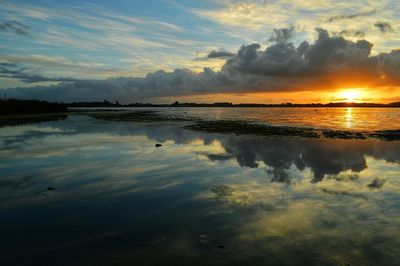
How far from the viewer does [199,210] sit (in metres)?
12.2

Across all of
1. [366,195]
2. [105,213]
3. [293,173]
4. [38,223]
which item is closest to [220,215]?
[105,213]

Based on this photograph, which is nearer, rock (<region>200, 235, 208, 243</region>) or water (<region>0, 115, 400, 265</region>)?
water (<region>0, 115, 400, 265</region>)

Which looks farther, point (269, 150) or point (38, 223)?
point (269, 150)

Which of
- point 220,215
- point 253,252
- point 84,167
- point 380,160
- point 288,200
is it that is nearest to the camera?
point 253,252

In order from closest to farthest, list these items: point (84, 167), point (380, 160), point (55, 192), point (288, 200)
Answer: point (288, 200)
point (55, 192)
point (84, 167)
point (380, 160)

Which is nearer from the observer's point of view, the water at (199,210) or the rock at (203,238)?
the water at (199,210)

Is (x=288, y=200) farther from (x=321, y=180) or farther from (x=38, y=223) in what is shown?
(x=38, y=223)

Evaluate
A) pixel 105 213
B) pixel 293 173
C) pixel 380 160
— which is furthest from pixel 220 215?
pixel 380 160

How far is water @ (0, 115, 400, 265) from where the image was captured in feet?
28.4

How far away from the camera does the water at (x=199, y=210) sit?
8648 mm

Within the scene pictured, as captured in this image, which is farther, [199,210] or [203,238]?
→ [199,210]

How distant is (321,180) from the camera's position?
17.3m

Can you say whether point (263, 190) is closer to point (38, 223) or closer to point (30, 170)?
point (38, 223)

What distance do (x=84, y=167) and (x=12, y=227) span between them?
10271 mm
